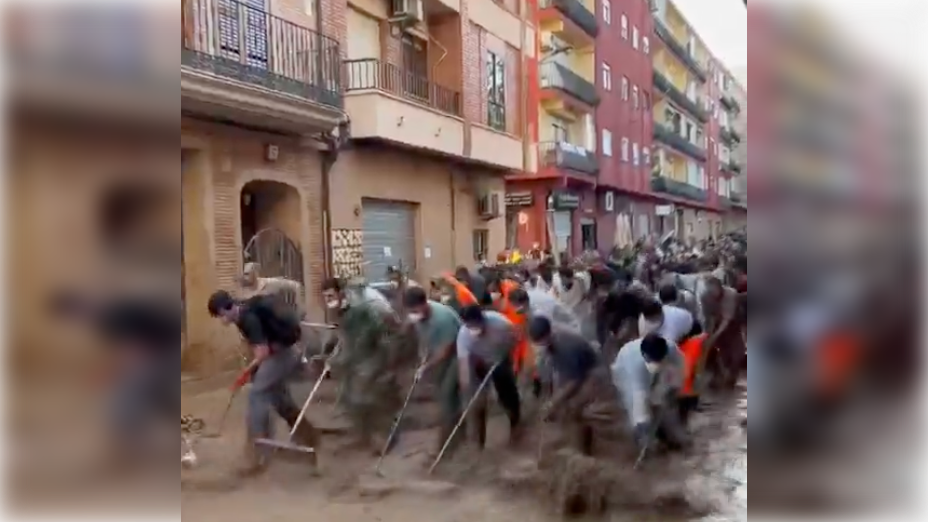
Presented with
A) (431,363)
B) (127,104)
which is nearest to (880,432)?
(127,104)

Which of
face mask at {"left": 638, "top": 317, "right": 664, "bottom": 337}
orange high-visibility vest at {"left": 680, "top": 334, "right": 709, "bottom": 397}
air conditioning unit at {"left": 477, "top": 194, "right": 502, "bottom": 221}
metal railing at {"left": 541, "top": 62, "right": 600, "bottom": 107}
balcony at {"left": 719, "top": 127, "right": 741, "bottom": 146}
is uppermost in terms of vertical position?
metal railing at {"left": 541, "top": 62, "right": 600, "bottom": 107}

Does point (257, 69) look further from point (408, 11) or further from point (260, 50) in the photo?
point (408, 11)

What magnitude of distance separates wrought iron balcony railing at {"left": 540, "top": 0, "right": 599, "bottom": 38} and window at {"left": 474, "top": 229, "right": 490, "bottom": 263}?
1.12m

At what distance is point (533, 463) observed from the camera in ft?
13.4

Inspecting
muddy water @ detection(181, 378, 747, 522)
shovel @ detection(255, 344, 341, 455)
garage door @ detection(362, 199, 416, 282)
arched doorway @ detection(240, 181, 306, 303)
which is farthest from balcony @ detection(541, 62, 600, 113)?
shovel @ detection(255, 344, 341, 455)

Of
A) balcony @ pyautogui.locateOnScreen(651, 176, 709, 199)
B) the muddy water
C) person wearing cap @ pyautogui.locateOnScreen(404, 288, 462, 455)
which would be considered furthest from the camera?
person wearing cap @ pyautogui.locateOnScreen(404, 288, 462, 455)

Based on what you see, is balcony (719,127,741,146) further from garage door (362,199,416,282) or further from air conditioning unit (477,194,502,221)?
garage door (362,199,416,282)

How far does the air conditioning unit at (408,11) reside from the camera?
387cm

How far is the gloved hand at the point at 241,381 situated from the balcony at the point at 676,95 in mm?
2305

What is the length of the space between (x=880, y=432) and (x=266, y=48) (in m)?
2.62

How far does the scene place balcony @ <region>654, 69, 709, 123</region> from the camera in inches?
139

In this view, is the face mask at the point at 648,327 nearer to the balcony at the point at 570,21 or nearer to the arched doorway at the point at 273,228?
the balcony at the point at 570,21

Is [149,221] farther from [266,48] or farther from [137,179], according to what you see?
[266,48]

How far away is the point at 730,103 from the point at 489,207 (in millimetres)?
1633
